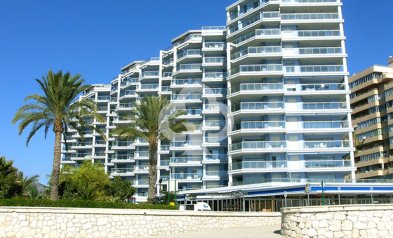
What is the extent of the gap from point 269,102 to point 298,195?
44.5 feet

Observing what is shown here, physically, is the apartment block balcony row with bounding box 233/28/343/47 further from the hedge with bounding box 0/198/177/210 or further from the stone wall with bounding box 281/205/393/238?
the stone wall with bounding box 281/205/393/238

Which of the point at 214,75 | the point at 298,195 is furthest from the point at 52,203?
the point at 214,75

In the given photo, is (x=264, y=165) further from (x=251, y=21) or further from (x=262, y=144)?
(x=251, y=21)

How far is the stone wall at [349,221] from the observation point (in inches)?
769

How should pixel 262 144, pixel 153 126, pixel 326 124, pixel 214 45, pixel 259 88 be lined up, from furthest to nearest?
pixel 214 45, pixel 259 88, pixel 326 124, pixel 262 144, pixel 153 126

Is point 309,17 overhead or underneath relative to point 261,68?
overhead

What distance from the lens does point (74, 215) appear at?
2402 centimetres

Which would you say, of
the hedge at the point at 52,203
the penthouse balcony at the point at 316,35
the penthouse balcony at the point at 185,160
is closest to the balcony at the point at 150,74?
the penthouse balcony at the point at 185,160

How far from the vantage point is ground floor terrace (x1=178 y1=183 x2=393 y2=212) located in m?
52.5

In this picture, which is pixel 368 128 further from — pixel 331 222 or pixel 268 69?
pixel 331 222

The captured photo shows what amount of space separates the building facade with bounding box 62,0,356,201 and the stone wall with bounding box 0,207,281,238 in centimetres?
3214

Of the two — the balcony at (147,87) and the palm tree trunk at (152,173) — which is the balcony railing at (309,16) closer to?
the palm tree trunk at (152,173)

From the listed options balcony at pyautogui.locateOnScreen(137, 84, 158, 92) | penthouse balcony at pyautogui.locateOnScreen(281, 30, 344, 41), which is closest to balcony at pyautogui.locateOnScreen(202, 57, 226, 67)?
penthouse balcony at pyautogui.locateOnScreen(281, 30, 344, 41)

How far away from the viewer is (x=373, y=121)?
88.4m
